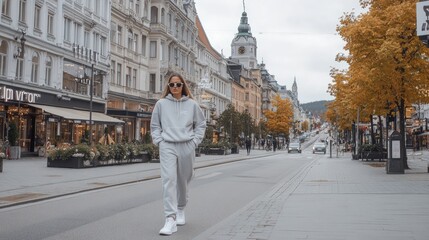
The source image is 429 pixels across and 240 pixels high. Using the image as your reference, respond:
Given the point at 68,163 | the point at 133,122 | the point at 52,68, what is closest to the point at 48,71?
the point at 52,68

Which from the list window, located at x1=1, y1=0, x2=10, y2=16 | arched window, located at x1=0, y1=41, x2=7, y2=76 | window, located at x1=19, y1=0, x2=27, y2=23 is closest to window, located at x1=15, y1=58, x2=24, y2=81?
arched window, located at x1=0, y1=41, x2=7, y2=76

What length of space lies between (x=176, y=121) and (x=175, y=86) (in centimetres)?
51

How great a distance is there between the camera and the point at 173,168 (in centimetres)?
691

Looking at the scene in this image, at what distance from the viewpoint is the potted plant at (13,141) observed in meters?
27.5

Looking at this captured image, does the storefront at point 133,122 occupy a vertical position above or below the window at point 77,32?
below

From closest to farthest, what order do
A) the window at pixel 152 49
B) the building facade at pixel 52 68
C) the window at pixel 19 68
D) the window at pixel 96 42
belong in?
the building facade at pixel 52 68
the window at pixel 19 68
the window at pixel 96 42
the window at pixel 152 49

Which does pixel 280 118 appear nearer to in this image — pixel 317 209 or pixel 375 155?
pixel 375 155

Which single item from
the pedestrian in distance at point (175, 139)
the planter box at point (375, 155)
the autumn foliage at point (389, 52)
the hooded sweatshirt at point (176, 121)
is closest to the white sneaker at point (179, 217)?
the pedestrian in distance at point (175, 139)

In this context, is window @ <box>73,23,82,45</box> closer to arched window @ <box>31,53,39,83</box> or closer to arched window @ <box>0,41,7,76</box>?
arched window @ <box>31,53,39,83</box>

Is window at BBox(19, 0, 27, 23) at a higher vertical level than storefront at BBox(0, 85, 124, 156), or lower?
higher

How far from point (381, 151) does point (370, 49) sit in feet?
50.1

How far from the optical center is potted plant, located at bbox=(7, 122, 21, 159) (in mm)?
27453

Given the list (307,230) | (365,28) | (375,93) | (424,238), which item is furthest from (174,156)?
(375,93)

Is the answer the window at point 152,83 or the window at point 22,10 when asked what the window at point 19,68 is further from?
the window at point 152,83
